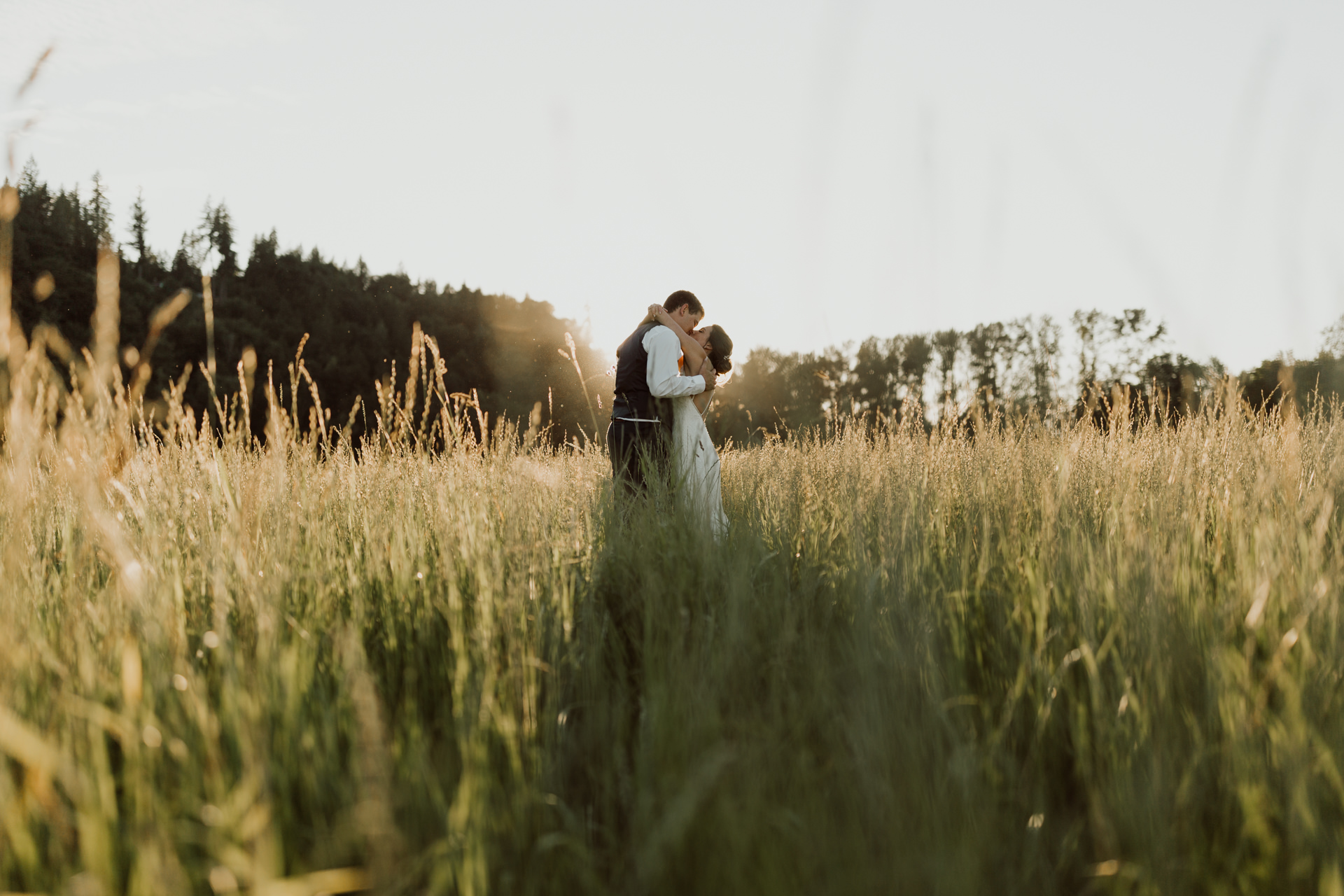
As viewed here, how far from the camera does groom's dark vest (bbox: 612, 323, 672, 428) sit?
4.53 m

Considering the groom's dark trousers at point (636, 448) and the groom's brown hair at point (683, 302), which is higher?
the groom's brown hair at point (683, 302)

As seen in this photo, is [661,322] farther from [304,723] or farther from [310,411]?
[304,723]

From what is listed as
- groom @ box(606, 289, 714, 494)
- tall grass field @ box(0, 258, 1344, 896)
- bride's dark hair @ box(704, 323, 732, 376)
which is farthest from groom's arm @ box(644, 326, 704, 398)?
tall grass field @ box(0, 258, 1344, 896)

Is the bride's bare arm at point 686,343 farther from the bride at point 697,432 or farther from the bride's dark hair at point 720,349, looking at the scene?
the bride's dark hair at point 720,349

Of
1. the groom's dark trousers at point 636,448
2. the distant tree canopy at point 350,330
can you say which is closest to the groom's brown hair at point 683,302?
the groom's dark trousers at point 636,448

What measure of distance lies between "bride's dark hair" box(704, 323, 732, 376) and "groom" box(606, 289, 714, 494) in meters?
0.22

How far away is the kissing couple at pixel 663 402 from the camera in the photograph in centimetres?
417

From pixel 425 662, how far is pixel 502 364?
105 ft

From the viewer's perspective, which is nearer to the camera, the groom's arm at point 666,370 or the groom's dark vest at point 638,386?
the groom's arm at point 666,370

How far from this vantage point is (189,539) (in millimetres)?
2365

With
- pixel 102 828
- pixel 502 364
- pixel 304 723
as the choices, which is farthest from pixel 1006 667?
pixel 502 364

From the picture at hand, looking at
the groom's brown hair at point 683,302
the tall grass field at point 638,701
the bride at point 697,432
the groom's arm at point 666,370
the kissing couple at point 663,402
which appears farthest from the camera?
the groom's brown hair at point 683,302

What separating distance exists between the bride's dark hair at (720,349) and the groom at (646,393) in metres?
0.22

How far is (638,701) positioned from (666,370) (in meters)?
2.88
